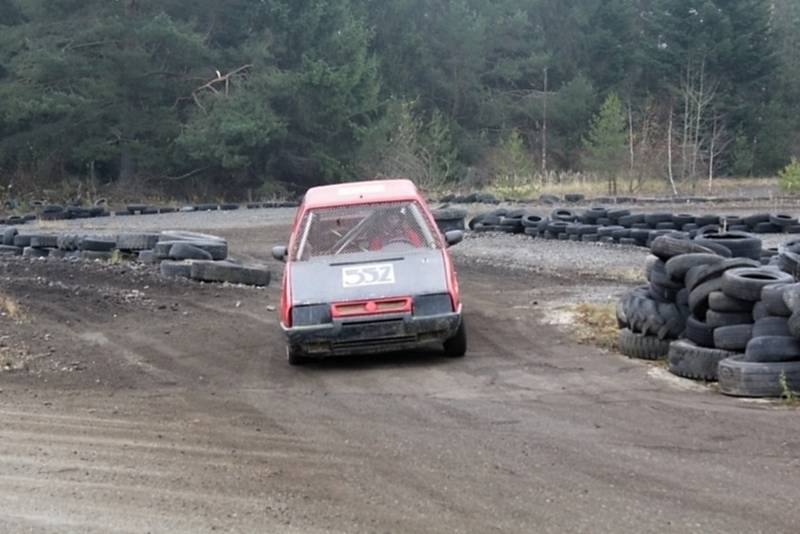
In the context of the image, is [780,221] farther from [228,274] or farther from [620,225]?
[228,274]

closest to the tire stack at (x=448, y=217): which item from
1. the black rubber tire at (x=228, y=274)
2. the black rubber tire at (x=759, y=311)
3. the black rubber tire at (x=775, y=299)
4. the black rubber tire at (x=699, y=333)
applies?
the black rubber tire at (x=228, y=274)

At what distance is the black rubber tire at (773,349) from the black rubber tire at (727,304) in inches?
24.0

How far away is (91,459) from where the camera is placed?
739cm

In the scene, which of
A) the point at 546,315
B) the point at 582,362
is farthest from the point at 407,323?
the point at 546,315

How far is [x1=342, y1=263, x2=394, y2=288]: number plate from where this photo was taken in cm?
1122

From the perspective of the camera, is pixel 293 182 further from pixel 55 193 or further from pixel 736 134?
pixel 736 134

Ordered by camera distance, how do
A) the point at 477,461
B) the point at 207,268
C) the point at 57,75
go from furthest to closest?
1. the point at 57,75
2. the point at 207,268
3. the point at 477,461

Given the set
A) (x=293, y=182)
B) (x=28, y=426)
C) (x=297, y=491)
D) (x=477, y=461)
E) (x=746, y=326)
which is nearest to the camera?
(x=297, y=491)

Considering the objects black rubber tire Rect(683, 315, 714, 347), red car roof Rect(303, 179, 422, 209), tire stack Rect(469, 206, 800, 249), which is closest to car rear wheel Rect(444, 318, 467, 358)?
red car roof Rect(303, 179, 422, 209)

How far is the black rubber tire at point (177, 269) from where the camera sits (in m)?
17.4

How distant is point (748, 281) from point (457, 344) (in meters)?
3.01

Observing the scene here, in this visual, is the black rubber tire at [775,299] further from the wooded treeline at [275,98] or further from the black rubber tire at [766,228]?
the wooded treeline at [275,98]

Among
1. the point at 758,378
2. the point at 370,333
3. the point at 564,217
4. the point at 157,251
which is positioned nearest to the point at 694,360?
the point at 758,378

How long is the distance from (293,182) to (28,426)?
4386 cm
